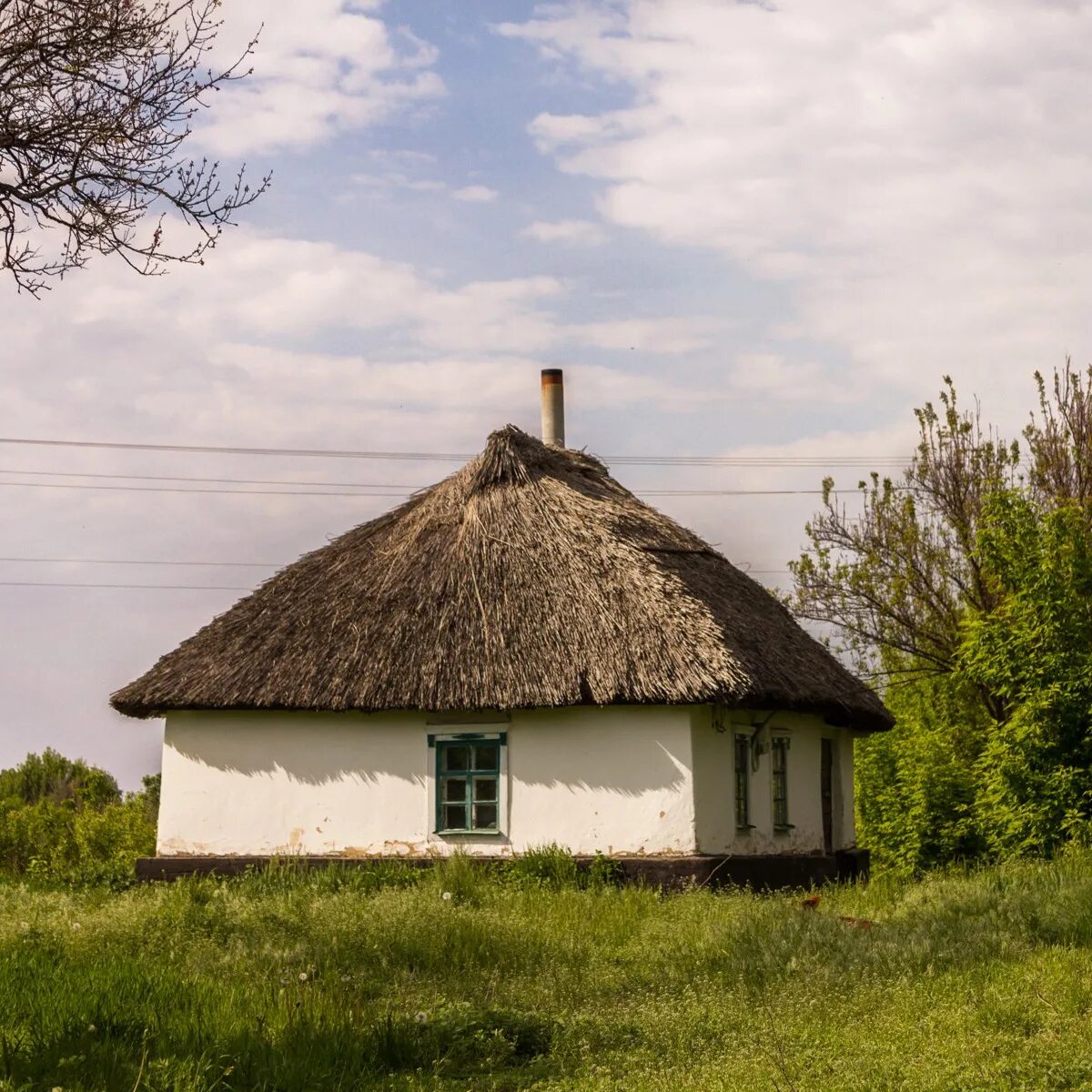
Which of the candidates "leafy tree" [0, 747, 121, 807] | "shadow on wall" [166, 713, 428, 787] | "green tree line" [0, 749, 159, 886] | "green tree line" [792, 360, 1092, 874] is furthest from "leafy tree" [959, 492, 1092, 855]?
"leafy tree" [0, 747, 121, 807]

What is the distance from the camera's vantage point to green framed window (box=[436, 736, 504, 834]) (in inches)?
627

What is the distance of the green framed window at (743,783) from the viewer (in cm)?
1644

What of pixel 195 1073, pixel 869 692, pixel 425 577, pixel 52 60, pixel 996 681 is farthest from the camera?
pixel 869 692

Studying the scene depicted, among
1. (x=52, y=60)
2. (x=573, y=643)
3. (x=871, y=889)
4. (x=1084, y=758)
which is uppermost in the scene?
(x=52, y=60)

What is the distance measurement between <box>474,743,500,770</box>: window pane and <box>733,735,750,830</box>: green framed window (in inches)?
108

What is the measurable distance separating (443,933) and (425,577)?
24.5 ft

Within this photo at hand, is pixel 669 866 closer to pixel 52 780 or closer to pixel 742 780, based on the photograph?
pixel 742 780

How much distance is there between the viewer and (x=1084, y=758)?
1792 centimetres

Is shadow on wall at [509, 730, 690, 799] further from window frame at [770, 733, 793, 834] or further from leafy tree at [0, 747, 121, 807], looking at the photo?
leafy tree at [0, 747, 121, 807]

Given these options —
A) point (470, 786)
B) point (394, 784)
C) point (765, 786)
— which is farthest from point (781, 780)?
point (394, 784)

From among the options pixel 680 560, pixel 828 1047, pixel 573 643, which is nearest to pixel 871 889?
pixel 573 643

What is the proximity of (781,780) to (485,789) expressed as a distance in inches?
158

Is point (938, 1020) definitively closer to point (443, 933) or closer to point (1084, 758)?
point (443, 933)

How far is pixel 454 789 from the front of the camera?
52.9 ft
